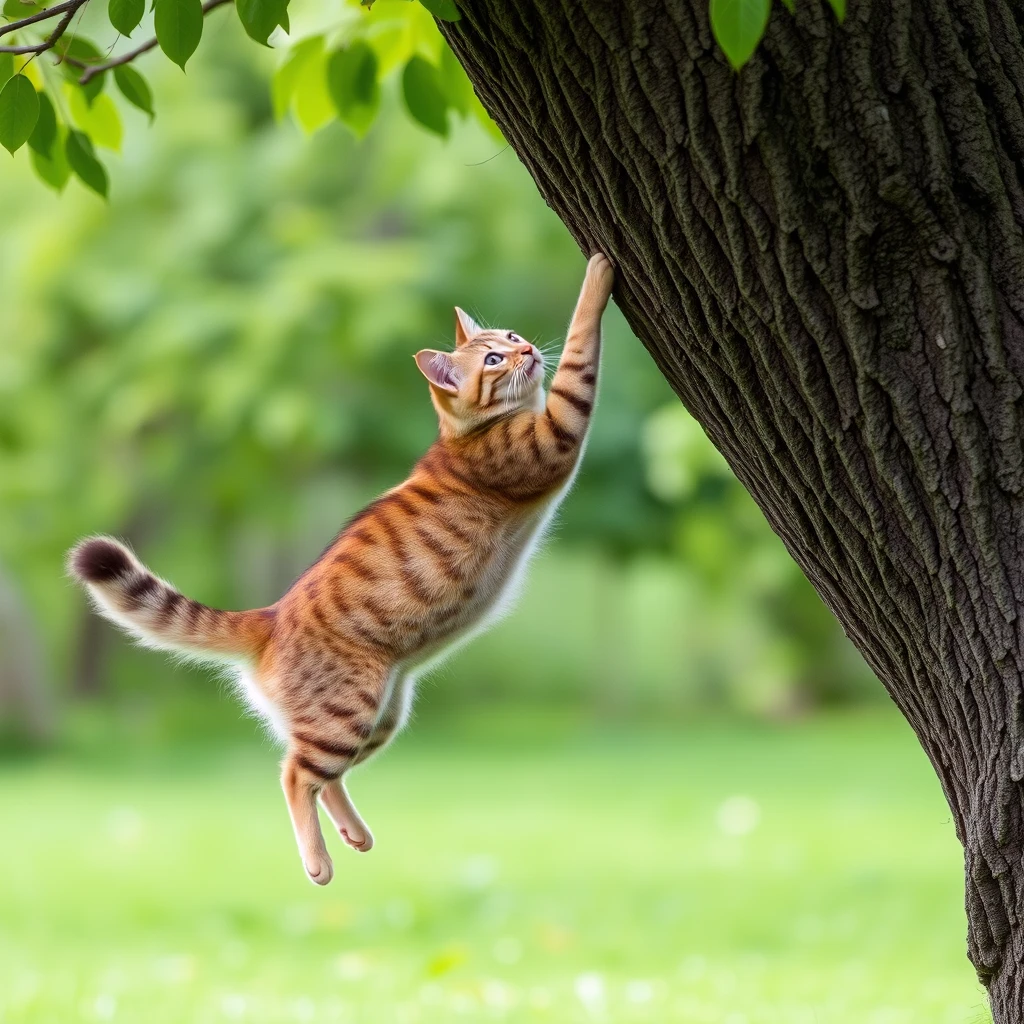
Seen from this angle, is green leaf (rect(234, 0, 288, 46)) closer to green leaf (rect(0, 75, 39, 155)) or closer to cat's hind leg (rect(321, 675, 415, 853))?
green leaf (rect(0, 75, 39, 155))

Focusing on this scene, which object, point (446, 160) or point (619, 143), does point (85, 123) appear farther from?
point (446, 160)

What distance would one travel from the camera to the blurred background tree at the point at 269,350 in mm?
11391

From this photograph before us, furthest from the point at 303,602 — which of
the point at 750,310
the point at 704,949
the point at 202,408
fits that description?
the point at 202,408

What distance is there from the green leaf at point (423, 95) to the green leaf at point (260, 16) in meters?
1.16

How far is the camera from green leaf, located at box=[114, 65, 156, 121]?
8.93ft

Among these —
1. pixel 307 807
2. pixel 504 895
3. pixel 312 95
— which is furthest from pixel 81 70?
pixel 504 895

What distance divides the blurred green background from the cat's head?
6.90ft

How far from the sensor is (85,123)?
10.5 ft

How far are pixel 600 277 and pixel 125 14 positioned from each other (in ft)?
2.87

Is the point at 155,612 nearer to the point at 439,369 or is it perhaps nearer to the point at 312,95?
the point at 439,369

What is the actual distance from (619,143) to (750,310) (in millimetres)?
323

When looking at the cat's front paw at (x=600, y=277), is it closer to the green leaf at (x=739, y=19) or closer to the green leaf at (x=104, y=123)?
the green leaf at (x=739, y=19)

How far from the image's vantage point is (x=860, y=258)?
6.29ft

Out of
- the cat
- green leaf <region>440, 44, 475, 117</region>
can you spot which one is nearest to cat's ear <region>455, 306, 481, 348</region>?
the cat
